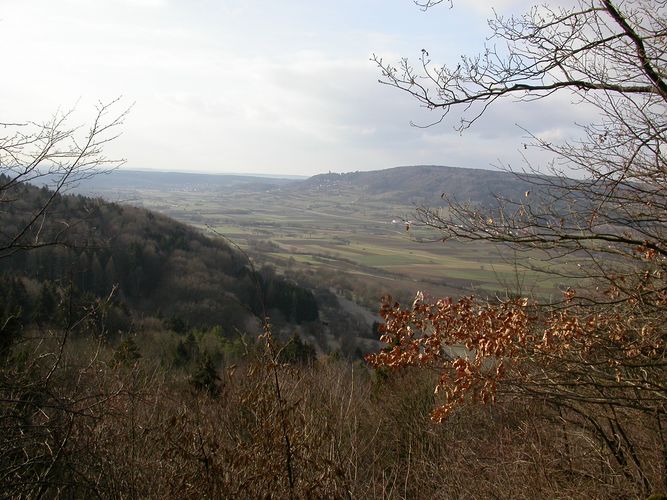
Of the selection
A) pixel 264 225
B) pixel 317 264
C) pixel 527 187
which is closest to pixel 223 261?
pixel 317 264

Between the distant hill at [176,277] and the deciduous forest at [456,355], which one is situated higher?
the deciduous forest at [456,355]

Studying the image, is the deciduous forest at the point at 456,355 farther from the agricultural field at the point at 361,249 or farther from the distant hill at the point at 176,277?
the distant hill at the point at 176,277

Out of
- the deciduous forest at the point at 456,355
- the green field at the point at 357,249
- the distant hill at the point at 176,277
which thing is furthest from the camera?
the distant hill at the point at 176,277

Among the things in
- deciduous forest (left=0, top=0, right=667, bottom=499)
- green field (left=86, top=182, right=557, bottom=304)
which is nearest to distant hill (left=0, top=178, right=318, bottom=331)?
green field (left=86, top=182, right=557, bottom=304)

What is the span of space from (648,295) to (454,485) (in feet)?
16.0

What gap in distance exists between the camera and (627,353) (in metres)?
5.11

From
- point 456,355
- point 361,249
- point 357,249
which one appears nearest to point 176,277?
point 357,249

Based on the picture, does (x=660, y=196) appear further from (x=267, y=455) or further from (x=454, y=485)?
(x=454, y=485)

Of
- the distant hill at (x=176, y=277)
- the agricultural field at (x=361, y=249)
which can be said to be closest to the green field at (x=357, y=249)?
the agricultural field at (x=361, y=249)

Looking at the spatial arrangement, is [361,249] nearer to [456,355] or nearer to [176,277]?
[176,277]

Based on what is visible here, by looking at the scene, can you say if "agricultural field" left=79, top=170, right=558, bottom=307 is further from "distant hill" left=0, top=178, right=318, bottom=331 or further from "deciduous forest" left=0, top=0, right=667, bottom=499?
"distant hill" left=0, top=178, right=318, bottom=331

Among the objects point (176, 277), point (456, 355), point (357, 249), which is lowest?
point (176, 277)

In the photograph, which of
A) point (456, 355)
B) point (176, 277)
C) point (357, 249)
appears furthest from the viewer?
point (357, 249)

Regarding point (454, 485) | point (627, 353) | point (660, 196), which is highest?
point (660, 196)
